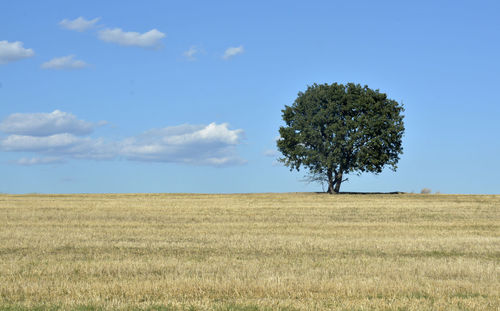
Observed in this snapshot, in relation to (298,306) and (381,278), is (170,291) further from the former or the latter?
(381,278)

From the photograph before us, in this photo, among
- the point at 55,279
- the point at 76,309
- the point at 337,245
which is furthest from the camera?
the point at 337,245

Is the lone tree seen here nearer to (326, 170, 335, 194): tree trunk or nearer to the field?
(326, 170, 335, 194): tree trunk

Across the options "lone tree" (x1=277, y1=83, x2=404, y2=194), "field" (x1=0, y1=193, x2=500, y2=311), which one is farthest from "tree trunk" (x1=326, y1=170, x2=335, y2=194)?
"field" (x1=0, y1=193, x2=500, y2=311)

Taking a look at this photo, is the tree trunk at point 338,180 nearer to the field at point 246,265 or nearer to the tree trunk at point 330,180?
the tree trunk at point 330,180

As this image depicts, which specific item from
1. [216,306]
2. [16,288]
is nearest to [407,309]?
[216,306]

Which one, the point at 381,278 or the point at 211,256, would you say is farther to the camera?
the point at 211,256

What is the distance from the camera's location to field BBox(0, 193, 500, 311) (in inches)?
485

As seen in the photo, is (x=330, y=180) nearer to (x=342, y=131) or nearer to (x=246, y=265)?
(x=342, y=131)

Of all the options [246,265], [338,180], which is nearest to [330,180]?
[338,180]

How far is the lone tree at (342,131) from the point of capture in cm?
6738

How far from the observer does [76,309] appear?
11352mm

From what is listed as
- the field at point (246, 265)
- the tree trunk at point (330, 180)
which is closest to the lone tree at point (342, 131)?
the tree trunk at point (330, 180)

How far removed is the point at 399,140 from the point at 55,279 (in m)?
59.9

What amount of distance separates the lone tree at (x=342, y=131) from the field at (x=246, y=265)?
107 feet
